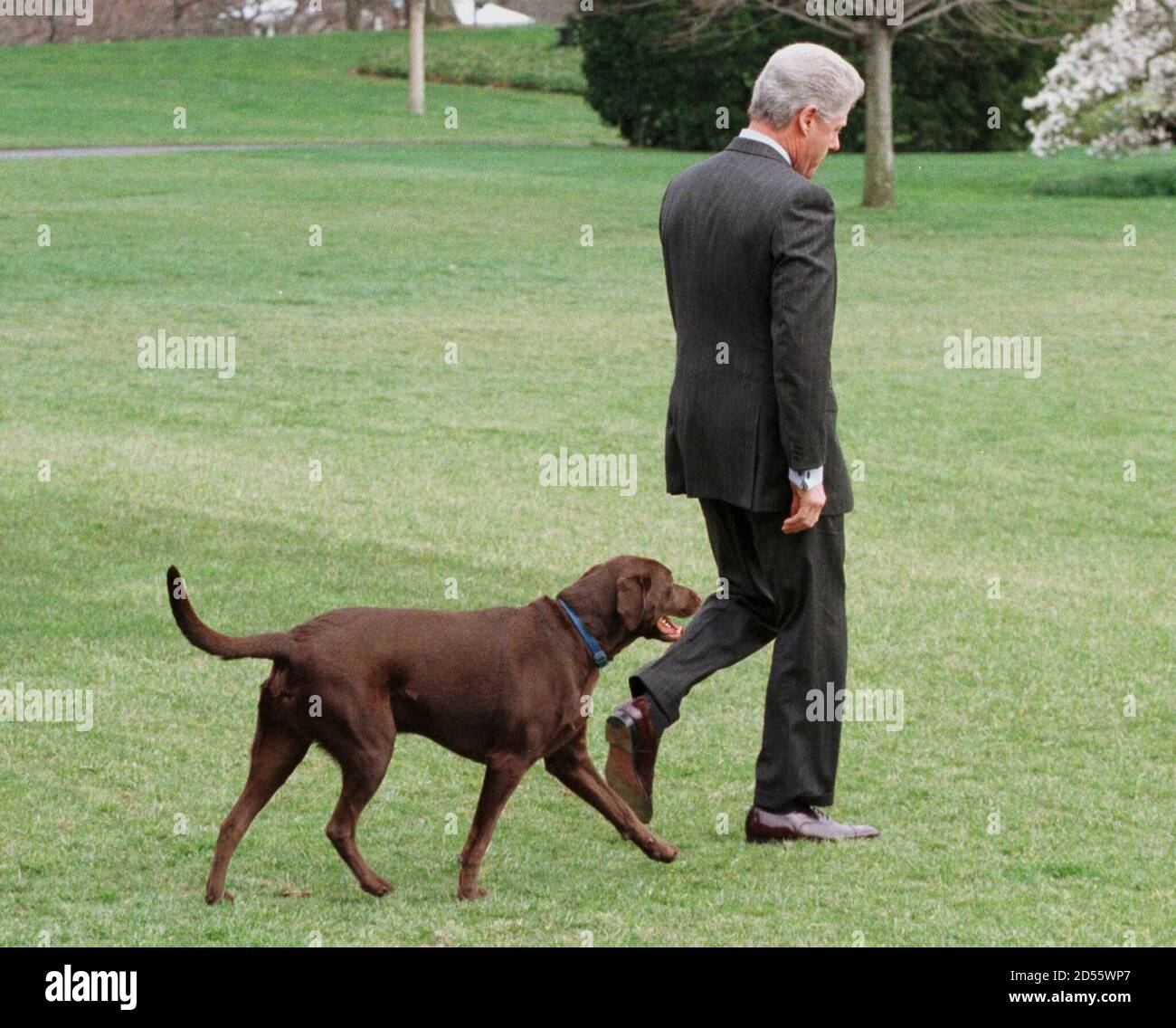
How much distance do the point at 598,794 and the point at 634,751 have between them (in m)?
0.19

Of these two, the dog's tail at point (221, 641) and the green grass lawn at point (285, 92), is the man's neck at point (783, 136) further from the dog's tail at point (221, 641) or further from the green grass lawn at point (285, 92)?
the green grass lawn at point (285, 92)

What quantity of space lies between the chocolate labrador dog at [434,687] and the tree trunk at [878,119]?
20.9 m

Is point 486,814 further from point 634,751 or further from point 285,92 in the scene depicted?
point 285,92

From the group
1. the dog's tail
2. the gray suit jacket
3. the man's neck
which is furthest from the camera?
the man's neck

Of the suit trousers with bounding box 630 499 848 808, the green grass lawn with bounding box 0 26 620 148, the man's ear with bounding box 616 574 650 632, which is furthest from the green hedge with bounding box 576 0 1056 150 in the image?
the man's ear with bounding box 616 574 650 632

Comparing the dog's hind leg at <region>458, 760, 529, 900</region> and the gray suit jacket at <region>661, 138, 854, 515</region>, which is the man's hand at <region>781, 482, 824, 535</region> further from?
the dog's hind leg at <region>458, 760, 529, 900</region>

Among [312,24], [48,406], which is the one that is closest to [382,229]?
[48,406]

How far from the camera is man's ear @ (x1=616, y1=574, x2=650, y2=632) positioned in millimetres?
5309

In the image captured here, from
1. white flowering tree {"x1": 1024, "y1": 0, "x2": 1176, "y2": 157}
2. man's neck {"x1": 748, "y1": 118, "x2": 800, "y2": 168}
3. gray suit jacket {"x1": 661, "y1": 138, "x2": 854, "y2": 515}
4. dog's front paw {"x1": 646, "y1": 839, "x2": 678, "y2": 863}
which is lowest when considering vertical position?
dog's front paw {"x1": 646, "y1": 839, "x2": 678, "y2": 863}

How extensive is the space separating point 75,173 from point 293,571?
70.2 feet

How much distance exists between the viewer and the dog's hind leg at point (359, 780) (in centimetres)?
496

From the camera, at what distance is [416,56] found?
43.9 metres

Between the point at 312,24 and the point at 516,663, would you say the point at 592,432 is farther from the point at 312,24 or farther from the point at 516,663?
the point at 312,24

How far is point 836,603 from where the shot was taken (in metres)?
5.62
